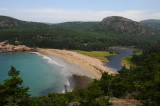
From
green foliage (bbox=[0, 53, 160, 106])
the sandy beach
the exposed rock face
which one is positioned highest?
green foliage (bbox=[0, 53, 160, 106])

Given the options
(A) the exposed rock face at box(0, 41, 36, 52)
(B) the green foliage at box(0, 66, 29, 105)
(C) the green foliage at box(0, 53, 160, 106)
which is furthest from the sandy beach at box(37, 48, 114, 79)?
(A) the exposed rock face at box(0, 41, 36, 52)

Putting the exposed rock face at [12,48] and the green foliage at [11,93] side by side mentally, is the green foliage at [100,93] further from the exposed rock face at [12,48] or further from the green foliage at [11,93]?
the exposed rock face at [12,48]

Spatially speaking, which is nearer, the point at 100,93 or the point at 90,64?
the point at 100,93

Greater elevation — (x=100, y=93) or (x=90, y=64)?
(x=100, y=93)

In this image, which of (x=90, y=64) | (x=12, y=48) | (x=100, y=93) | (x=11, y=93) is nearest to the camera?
(x=11, y=93)

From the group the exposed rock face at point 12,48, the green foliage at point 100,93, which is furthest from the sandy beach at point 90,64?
the exposed rock face at point 12,48

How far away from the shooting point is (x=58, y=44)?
13112 centimetres

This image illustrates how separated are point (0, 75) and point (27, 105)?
48290 millimetres

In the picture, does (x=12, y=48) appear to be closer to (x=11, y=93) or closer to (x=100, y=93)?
(x=11, y=93)

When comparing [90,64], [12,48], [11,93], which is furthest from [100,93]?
[12,48]

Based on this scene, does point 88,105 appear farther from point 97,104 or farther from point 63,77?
point 63,77

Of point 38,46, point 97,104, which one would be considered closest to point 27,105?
point 97,104

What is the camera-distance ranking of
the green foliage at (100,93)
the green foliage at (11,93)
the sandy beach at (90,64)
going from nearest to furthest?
the green foliage at (100,93), the green foliage at (11,93), the sandy beach at (90,64)

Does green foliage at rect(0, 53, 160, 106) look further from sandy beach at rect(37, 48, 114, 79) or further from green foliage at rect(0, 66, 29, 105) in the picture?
sandy beach at rect(37, 48, 114, 79)
